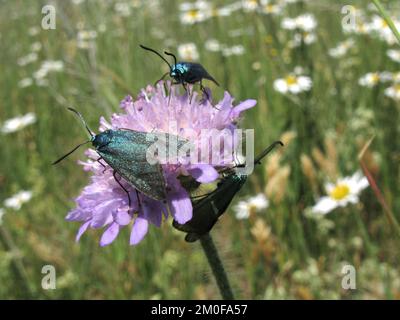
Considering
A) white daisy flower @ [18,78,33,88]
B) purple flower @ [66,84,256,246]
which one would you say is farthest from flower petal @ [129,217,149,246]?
white daisy flower @ [18,78,33,88]

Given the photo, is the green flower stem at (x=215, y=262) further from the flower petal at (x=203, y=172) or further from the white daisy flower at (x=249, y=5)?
the white daisy flower at (x=249, y=5)

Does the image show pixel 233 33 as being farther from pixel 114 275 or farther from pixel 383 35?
pixel 114 275

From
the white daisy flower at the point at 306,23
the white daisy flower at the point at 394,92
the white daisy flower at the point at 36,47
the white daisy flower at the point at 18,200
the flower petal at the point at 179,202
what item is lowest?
the white daisy flower at the point at 36,47

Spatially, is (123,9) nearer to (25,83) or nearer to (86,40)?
(86,40)

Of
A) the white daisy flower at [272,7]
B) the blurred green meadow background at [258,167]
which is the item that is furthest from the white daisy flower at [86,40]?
the white daisy flower at [272,7]
